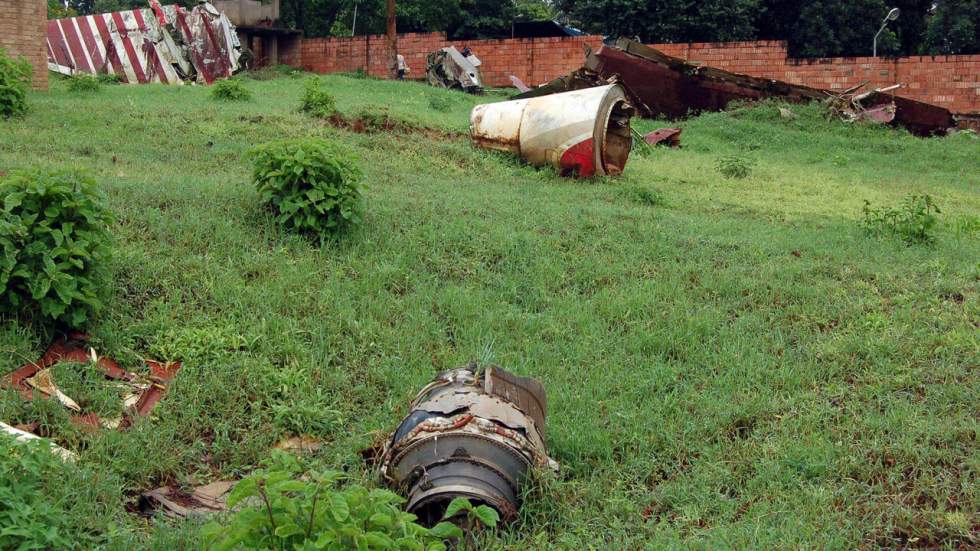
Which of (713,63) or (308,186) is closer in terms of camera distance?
(308,186)

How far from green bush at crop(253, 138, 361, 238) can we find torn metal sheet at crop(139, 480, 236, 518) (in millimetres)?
2205

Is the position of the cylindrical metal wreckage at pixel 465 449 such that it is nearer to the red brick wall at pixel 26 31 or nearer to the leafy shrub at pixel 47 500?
the leafy shrub at pixel 47 500

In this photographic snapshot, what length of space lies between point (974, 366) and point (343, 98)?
1001 centimetres

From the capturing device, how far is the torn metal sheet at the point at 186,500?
273 centimetres

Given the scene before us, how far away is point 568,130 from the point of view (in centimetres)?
801

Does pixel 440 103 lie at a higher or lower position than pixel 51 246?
higher

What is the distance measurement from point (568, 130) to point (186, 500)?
19.6 feet

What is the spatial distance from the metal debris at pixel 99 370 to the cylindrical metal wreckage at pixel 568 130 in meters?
5.22

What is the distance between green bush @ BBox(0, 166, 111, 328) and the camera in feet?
11.5

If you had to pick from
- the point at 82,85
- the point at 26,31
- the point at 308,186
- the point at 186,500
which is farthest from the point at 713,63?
the point at 186,500

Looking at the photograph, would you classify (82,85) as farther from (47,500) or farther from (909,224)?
(909,224)

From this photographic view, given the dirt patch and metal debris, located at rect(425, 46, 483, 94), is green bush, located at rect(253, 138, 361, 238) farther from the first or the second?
metal debris, located at rect(425, 46, 483, 94)

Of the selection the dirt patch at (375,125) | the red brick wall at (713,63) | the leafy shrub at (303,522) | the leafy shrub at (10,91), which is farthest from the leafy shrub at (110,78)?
the leafy shrub at (303,522)

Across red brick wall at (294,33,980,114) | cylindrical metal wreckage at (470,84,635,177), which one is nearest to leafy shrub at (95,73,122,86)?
red brick wall at (294,33,980,114)
